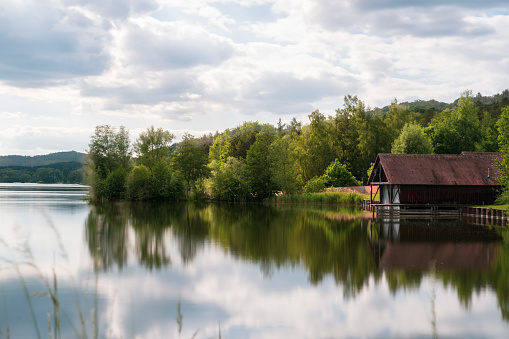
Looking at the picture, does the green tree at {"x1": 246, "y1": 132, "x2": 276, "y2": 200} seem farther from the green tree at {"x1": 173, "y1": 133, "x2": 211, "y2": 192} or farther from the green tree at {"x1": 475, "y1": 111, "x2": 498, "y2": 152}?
the green tree at {"x1": 475, "y1": 111, "x2": 498, "y2": 152}

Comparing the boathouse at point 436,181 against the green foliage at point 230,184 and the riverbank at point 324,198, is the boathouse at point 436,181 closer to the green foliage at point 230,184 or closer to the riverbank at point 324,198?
the riverbank at point 324,198

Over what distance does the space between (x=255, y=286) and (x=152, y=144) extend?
60835 millimetres

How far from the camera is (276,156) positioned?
6309cm

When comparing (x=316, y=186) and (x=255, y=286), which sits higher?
(x=316, y=186)

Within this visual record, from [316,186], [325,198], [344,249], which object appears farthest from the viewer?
[316,186]

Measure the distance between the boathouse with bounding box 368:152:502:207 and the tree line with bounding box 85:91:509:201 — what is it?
1699 centimetres

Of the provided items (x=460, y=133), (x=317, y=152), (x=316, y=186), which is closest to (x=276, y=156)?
(x=316, y=186)

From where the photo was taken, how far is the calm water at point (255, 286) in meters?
9.77

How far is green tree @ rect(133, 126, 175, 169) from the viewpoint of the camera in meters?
71.4

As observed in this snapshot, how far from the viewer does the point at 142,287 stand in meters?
13.4

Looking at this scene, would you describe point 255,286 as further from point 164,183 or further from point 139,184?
point 139,184

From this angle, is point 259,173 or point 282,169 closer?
point 282,169

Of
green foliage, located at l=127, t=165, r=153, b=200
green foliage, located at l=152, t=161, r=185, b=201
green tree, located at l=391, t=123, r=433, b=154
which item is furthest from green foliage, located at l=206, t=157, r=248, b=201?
green tree, located at l=391, t=123, r=433, b=154

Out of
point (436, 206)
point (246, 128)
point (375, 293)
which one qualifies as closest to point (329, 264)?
point (375, 293)
